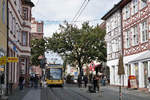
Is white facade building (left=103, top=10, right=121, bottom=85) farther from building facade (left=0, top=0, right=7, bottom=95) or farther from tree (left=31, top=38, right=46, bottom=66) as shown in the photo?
building facade (left=0, top=0, right=7, bottom=95)

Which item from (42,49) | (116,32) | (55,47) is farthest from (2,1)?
(42,49)

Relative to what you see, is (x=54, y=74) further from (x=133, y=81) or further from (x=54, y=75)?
(x=133, y=81)

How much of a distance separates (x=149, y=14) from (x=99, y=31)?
24.9 m

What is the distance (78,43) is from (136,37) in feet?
68.9

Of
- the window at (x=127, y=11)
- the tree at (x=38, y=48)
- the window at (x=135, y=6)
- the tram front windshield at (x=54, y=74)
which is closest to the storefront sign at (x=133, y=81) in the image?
Answer: the window at (x=135, y=6)

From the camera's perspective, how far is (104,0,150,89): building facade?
2959cm

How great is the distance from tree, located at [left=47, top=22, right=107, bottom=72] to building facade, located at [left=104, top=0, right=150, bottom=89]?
15.4 m

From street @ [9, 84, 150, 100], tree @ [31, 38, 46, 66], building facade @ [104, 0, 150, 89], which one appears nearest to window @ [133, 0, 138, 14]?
building facade @ [104, 0, 150, 89]

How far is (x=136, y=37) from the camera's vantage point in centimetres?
3312

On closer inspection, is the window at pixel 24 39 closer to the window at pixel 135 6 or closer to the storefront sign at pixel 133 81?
the window at pixel 135 6

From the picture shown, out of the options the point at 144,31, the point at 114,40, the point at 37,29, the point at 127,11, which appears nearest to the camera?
the point at 144,31

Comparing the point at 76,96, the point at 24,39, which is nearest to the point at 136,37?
the point at 76,96

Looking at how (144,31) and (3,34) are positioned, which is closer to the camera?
(3,34)

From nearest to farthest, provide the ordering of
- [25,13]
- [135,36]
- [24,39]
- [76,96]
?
[76,96] → [135,36] → [24,39] → [25,13]
